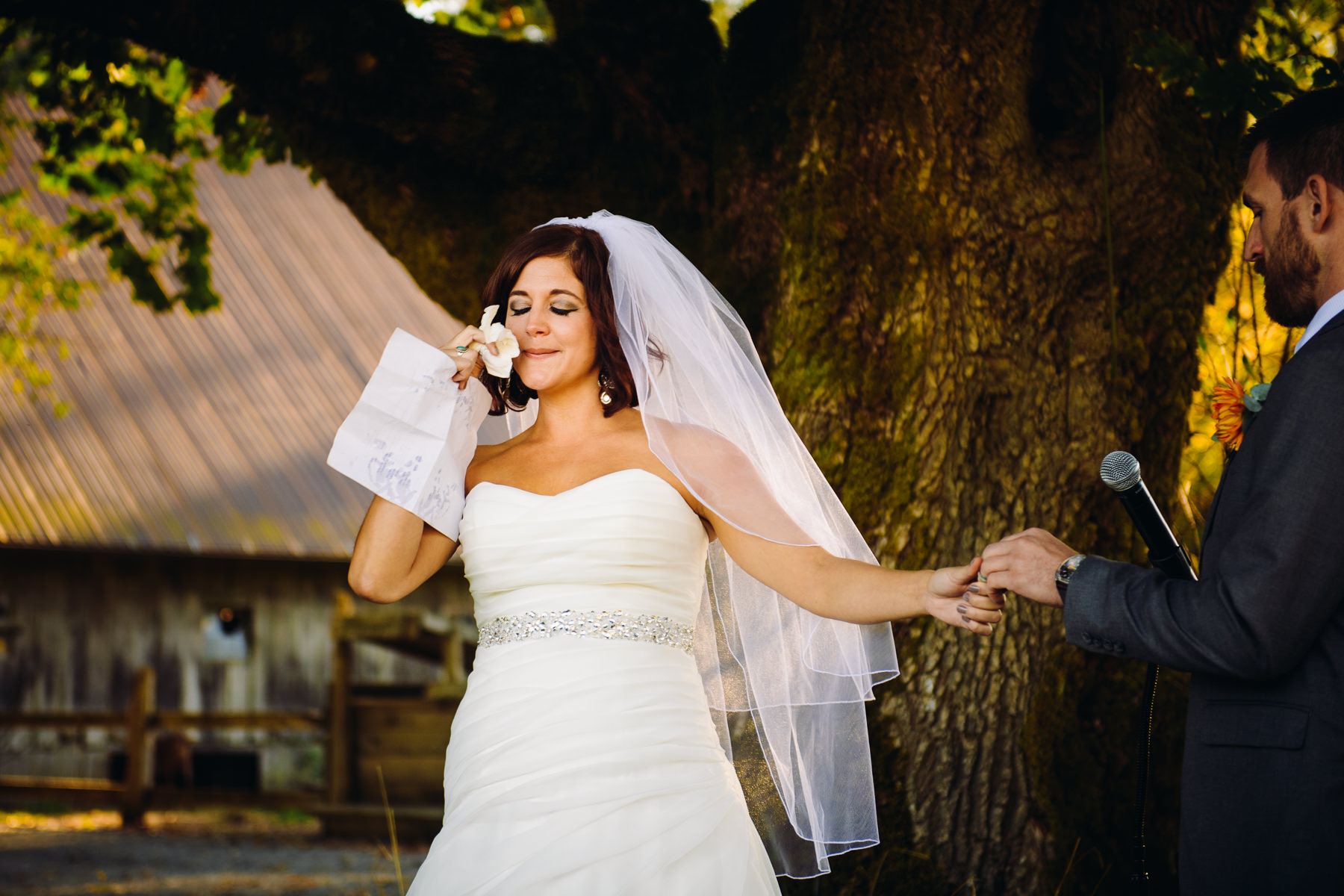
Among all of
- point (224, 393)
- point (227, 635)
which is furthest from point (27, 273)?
point (227, 635)

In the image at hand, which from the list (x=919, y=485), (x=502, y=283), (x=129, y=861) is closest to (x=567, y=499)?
(x=502, y=283)

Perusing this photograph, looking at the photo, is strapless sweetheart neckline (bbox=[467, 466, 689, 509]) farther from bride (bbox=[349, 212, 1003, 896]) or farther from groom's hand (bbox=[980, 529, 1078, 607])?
groom's hand (bbox=[980, 529, 1078, 607])

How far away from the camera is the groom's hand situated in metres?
2.33

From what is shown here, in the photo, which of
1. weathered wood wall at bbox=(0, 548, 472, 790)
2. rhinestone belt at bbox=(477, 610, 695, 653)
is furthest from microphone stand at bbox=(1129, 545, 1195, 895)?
weathered wood wall at bbox=(0, 548, 472, 790)

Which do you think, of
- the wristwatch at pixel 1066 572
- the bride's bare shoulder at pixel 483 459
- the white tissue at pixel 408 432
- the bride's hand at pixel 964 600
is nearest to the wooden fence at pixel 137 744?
the bride's bare shoulder at pixel 483 459

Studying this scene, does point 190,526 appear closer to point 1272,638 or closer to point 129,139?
point 129,139

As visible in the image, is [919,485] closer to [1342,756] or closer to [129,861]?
[1342,756]

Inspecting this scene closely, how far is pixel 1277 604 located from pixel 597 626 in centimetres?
144

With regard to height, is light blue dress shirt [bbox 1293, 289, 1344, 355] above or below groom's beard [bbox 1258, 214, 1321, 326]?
below

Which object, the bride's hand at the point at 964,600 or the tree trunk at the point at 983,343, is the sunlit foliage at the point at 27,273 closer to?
the tree trunk at the point at 983,343

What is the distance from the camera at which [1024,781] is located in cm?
358

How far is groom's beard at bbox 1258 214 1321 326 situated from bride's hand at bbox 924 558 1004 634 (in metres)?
0.78

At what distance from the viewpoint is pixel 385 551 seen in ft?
9.58

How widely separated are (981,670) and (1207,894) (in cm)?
153
